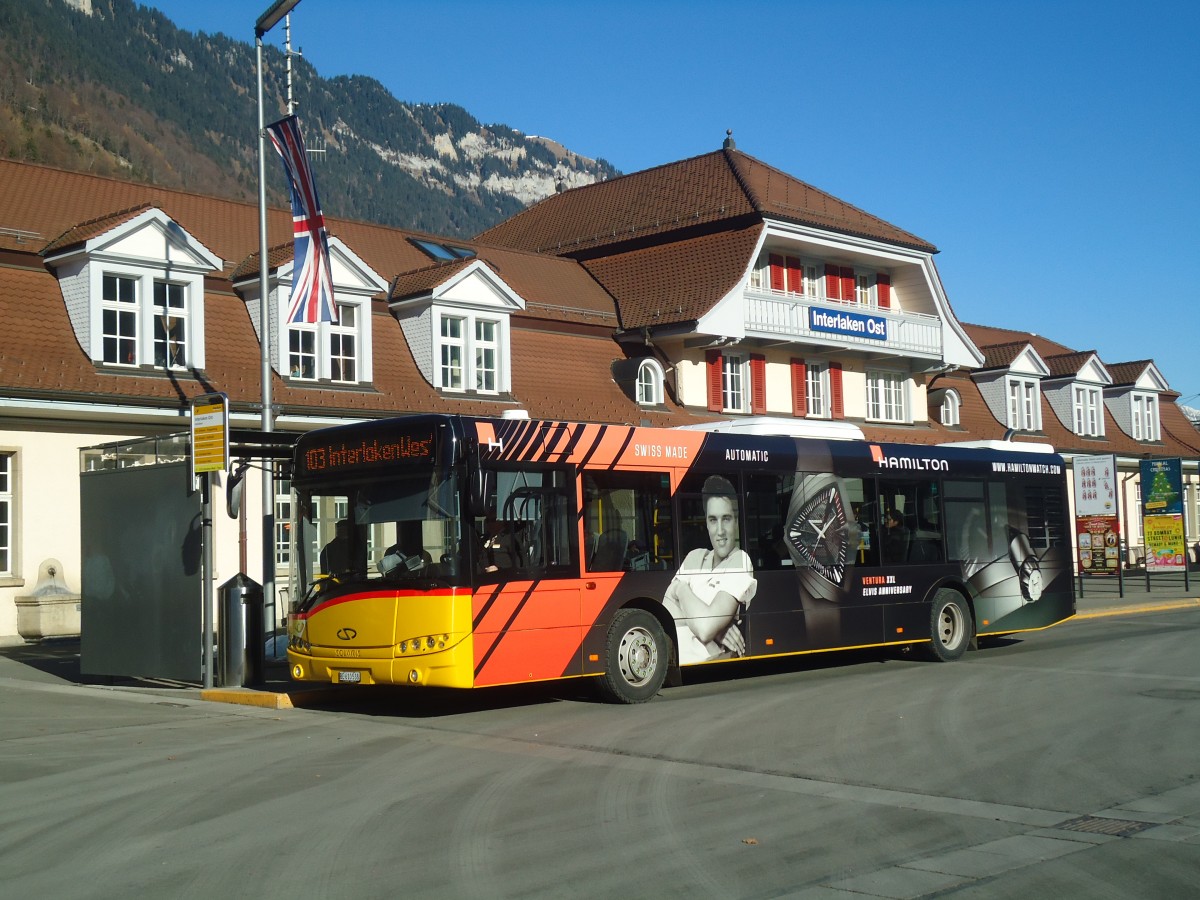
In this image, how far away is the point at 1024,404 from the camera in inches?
Result: 1756

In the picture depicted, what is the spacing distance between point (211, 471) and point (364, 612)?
314cm

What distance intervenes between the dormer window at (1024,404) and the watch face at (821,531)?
29.0 meters

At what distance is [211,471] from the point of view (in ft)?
48.6

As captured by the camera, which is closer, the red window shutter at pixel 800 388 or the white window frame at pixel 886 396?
the red window shutter at pixel 800 388

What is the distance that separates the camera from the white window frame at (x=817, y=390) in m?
36.3

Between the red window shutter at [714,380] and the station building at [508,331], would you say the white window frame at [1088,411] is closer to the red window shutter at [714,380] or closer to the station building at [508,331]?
the station building at [508,331]

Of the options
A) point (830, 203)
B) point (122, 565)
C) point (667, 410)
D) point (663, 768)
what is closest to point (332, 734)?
point (663, 768)

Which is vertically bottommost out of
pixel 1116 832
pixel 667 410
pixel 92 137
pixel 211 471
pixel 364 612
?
pixel 1116 832

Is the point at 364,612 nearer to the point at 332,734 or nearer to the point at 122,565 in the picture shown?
the point at 332,734

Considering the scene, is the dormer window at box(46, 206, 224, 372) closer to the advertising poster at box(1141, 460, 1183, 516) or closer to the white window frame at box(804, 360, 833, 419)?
the white window frame at box(804, 360, 833, 419)

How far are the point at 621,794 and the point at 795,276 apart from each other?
28.3m

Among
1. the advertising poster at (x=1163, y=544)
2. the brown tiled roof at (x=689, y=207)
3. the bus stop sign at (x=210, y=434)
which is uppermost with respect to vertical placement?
the brown tiled roof at (x=689, y=207)

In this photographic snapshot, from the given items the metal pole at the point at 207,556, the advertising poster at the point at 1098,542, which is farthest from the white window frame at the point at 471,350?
the advertising poster at the point at 1098,542

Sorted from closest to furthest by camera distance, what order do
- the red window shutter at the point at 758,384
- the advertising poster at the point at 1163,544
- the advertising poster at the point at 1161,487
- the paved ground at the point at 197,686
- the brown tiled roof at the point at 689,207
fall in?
the paved ground at the point at 197,686 → the advertising poster at the point at 1161,487 → the advertising poster at the point at 1163,544 → the red window shutter at the point at 758,384 → the brown tiled roof at the point at 689,207
